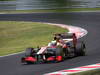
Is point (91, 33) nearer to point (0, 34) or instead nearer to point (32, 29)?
point (32, 29)

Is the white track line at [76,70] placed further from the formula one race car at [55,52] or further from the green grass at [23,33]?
the green grass at [23,33]

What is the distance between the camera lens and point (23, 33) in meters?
23.1

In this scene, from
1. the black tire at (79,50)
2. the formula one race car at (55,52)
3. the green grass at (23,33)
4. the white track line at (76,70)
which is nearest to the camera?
the white track line at (76,70)

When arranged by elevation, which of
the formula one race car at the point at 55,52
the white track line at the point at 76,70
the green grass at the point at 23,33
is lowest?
the green grass at the point at 23,33

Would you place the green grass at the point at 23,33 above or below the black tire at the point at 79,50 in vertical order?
below

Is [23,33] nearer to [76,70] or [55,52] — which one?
[55,52]

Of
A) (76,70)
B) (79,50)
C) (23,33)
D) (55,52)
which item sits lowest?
(23,33)

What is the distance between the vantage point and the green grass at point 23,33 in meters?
19.8

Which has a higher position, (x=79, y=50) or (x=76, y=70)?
(x=79, y=50)

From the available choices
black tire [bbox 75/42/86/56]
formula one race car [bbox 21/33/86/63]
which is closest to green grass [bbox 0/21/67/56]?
black tire [bbox 75/42/86/56]

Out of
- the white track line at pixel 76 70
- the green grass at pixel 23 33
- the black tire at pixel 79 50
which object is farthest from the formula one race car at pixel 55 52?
the green grass at pixel 23 33

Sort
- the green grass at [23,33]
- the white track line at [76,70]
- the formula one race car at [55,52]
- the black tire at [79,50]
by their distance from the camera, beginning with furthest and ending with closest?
the green grass at [23,33]
the black tire at [79,50]
the formula one race car at [55,52]
the white track line at [76,70]

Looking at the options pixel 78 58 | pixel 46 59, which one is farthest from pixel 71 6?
pixel 78 58

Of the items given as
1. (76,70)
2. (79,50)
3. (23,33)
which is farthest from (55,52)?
(23,33)
